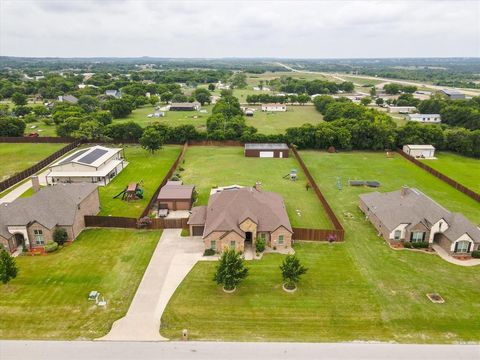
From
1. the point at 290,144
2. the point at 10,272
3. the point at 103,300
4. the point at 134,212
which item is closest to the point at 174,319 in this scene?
the point at 103,300

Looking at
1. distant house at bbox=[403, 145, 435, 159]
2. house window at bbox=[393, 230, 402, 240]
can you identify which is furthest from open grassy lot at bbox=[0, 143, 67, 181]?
distant house at bbox=[403, 145, 435, 159]

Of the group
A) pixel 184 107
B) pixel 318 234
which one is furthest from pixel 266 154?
pixel 184 107

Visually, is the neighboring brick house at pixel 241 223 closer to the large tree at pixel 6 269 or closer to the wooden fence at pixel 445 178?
the large tree at pixel 6 269

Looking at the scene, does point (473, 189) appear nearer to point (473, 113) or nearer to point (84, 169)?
point (473, 113)

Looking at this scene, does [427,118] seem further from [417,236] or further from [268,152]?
[417,236]

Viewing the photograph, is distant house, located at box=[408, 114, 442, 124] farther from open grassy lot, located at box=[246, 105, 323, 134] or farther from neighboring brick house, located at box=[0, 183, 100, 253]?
neighboring brick house, located at box=[0, 183, 100, 253]

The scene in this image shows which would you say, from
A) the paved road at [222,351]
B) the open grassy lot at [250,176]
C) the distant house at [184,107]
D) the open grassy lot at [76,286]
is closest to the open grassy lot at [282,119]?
the distant house at [184,107]
